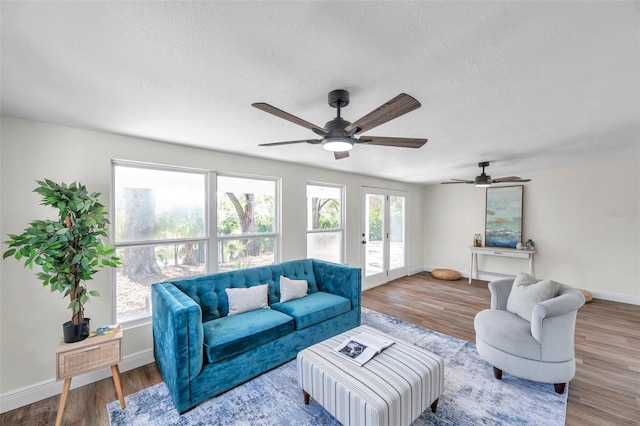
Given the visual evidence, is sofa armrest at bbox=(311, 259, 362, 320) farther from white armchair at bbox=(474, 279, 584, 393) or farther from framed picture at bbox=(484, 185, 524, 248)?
framed picture at bbox=(484, 185, 524, 248)

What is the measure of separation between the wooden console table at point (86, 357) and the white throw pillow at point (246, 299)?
0.96 metres

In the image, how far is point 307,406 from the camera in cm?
205

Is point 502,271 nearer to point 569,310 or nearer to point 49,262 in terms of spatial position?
point 569,310

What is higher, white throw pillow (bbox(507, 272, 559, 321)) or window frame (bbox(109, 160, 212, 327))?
window frame (bbox(109, 160, 212, 327))

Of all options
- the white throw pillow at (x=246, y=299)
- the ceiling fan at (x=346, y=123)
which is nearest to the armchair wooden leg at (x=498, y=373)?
the ceiling fan at (x=346, y=123)

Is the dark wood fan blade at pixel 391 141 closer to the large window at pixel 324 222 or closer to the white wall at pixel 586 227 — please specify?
the large window at pixel 324 222

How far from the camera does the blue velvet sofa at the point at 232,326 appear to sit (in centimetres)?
200

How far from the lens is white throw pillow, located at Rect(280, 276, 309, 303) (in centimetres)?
312

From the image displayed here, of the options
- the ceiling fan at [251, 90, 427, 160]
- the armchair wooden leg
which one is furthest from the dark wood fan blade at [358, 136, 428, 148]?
the armchair wooden leg

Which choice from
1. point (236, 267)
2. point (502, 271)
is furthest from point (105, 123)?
point (502, 271)

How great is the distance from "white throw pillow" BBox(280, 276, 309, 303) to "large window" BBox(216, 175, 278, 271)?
693mm

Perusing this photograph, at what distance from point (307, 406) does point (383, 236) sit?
3.99 m

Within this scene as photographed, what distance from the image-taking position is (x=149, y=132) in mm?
2488

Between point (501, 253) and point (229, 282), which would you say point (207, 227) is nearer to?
point (229, 282)
